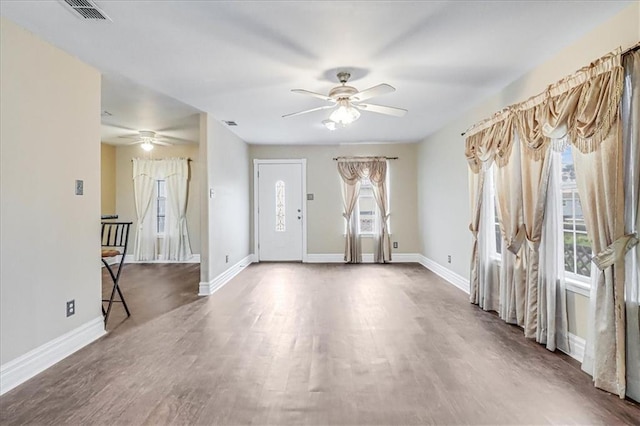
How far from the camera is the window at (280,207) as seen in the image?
22.9 feet

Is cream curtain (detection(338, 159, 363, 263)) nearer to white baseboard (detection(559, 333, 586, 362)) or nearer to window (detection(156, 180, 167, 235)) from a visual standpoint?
window (detection(156, 180, 167, 235))

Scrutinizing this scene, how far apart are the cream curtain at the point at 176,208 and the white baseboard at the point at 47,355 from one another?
3924 mm

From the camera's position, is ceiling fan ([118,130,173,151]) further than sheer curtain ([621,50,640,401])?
Yes

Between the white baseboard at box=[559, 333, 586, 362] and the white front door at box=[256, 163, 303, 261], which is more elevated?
the white front door at box=[256, 163, 303, 261]

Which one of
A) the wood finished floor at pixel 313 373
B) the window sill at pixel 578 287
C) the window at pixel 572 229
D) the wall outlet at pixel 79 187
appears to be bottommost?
the wood finished floor at pixel 313 373

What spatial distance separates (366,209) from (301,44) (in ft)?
15.4

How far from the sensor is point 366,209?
697cm

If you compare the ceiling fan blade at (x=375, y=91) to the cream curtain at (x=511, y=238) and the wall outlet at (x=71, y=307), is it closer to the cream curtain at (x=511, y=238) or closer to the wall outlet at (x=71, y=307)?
the cream curtain at (x=511, y=238)

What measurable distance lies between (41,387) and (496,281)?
4.12 meters

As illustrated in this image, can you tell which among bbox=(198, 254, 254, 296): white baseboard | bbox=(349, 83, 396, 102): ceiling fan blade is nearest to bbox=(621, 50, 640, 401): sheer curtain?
bbox=(349, 83, 396, 102): ceiling fan blade

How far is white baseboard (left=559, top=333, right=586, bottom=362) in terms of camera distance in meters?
2.52

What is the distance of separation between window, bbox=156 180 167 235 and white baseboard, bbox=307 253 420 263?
3.17 metres

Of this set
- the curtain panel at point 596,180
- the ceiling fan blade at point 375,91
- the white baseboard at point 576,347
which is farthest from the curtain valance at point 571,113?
the white baseboard at point 576,347

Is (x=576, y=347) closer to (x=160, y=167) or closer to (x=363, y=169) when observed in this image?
(x=363, y=169)
